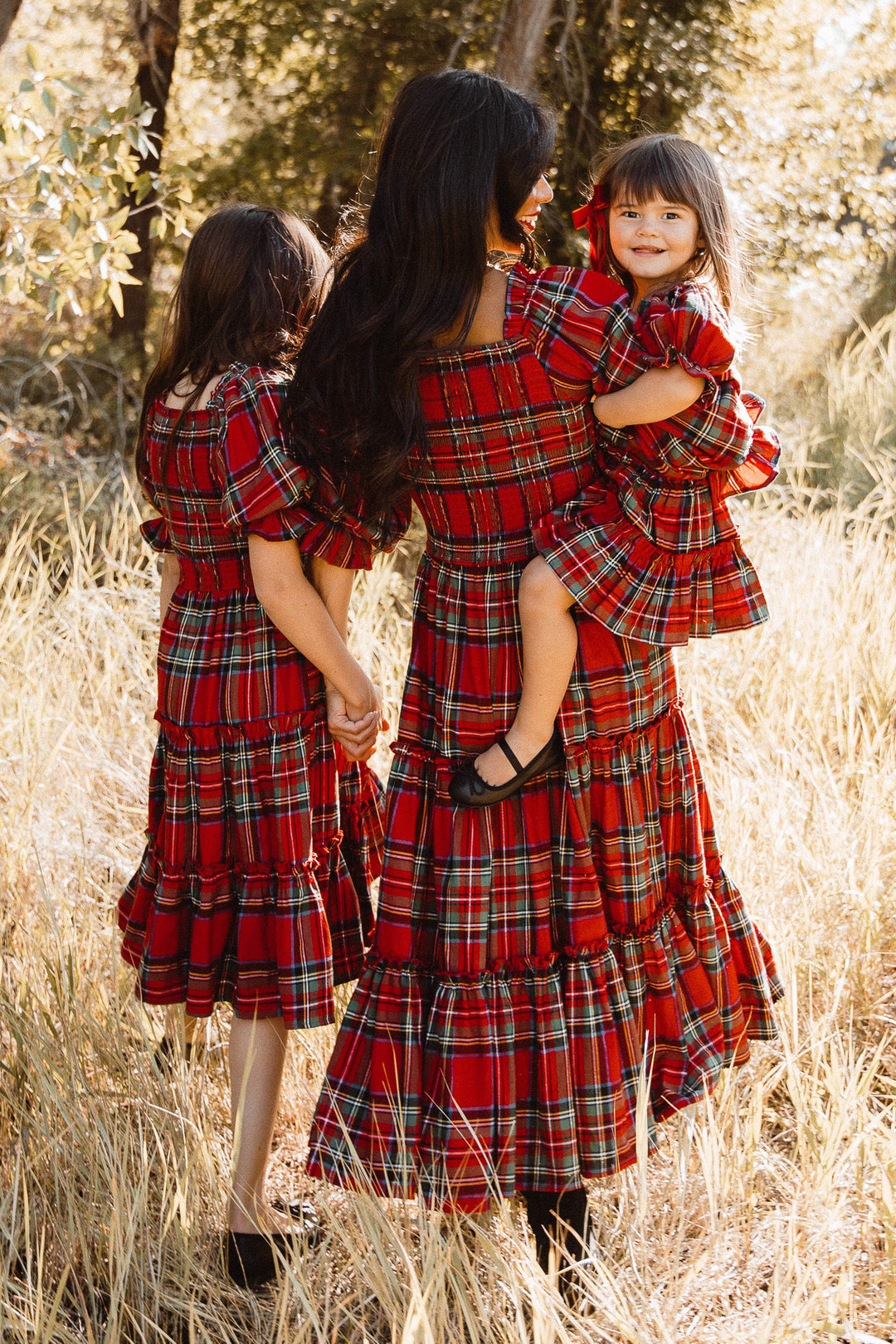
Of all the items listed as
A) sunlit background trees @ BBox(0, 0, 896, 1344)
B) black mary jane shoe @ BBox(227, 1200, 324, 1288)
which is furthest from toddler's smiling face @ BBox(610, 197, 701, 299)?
black mary jane shoe @ BBox(227, 1200, 324, 1288)

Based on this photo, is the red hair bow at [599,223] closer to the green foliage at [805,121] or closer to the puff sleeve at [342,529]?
the puff sleeve at [342,529]

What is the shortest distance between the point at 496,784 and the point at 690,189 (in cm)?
93

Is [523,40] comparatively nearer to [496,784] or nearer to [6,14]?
[6,14]

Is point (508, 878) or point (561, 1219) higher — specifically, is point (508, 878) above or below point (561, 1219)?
above

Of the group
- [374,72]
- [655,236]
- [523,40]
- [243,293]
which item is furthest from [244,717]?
[374,72]

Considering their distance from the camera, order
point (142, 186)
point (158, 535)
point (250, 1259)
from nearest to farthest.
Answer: point (250, 1259) → point (158, 535) → point (142, 186)

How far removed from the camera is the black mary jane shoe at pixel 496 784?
160 centimetres

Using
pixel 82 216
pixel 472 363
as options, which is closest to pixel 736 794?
pixel 472 363

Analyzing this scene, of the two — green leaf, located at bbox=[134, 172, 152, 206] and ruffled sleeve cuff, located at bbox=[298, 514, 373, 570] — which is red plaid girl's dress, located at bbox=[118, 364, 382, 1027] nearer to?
ruffled sleeve cuff, located at bbox=[298, 514, 373, 570]

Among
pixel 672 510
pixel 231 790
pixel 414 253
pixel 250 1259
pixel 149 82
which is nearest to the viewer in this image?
pixel 414 253

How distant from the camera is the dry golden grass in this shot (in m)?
1.56

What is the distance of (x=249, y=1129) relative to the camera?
5.93 ft

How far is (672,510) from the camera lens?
164 cm

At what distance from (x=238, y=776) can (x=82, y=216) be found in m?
1.75
